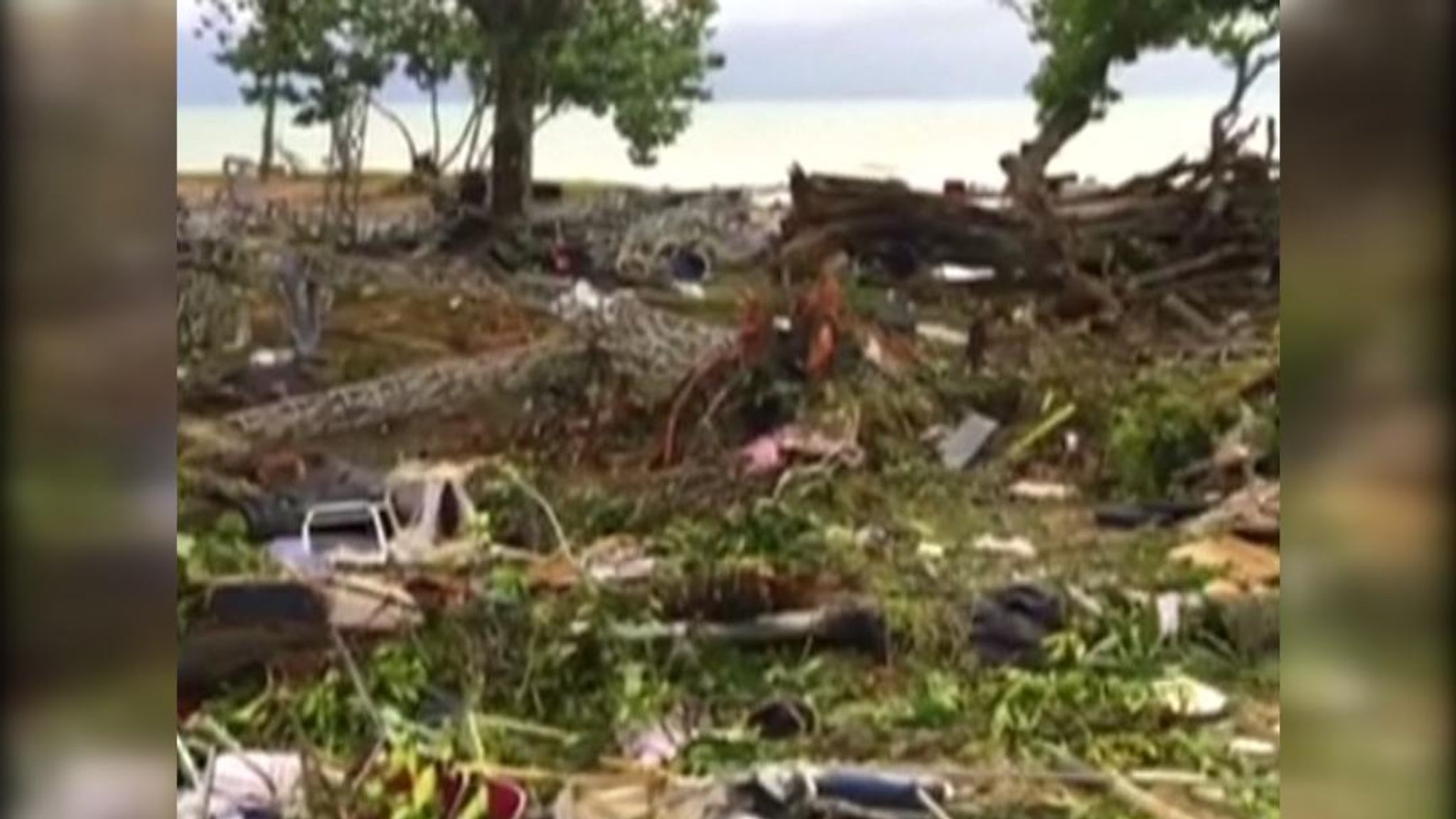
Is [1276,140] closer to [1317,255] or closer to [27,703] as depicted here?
[1317,255]

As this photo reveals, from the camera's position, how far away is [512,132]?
58.7 inches

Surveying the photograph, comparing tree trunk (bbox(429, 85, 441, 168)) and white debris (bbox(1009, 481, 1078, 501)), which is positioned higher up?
tree trunk (bbox(429, 85, 441, 168))

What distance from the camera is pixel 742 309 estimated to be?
1.49 metres

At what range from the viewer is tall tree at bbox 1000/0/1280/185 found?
1.45m

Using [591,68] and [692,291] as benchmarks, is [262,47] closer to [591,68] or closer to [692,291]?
[591,68]

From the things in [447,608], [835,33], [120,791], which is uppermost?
[835,33]

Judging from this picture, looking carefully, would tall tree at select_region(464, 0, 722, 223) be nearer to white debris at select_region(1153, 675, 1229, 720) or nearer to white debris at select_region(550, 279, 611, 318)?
white debris at select_region(550, 279, 611, 318)

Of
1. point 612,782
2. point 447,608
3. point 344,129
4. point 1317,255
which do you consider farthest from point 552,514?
point 1317,255

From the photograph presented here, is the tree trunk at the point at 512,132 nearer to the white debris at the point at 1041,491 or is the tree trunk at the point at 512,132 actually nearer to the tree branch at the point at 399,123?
the tree branch at the point at 399,123

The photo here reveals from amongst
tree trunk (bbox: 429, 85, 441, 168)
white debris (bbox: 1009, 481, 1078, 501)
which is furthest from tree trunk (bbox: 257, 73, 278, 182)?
white debris (bbox: 1009, 481, 1078, 501)

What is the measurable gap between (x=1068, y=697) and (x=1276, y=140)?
0.43m

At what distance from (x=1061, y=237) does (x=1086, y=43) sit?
14 centimetres

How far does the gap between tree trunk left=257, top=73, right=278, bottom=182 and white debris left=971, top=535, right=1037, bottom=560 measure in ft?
1.98

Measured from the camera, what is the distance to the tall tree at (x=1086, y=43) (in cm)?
145
